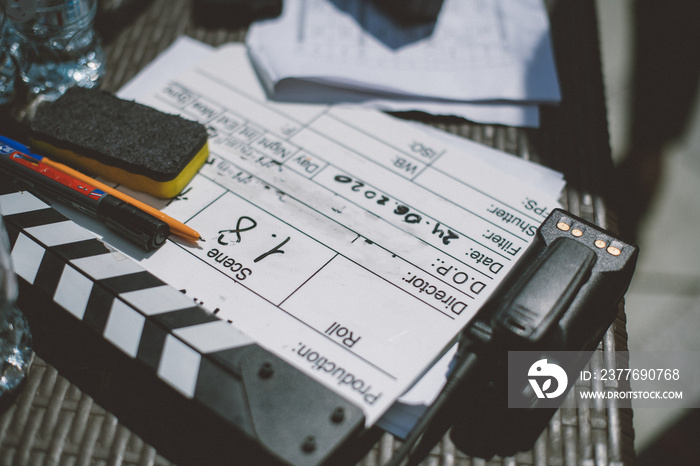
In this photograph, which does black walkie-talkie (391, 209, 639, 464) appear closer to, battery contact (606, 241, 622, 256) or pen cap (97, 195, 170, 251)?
battery contact (606, 241, 622, 256)

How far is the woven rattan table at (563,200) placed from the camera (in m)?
0.37

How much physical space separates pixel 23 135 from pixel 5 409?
0.91ft

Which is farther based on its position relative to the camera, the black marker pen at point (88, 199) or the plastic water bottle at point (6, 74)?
the plastic water bottle at point (6, 74)

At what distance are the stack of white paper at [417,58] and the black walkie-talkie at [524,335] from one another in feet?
0.83

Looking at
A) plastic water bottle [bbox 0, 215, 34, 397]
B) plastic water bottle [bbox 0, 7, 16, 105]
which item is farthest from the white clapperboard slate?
plastic water bottle [bbox 0, 7, 16, 105]

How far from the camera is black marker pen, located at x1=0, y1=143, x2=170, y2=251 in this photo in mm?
441

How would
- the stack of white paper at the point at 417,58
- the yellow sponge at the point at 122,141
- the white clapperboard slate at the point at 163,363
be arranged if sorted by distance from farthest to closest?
the stack of white paper at the point at 417,58
the yellow sponge at the point at 122,141
the white clapperboard slate at the point at 163,363

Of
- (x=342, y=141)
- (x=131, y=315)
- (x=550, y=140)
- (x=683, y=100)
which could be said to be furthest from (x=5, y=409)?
(x=683, y=100)

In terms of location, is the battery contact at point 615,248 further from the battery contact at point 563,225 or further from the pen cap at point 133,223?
the pen cap at point 133,223

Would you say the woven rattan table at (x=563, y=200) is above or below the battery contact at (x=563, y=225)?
below

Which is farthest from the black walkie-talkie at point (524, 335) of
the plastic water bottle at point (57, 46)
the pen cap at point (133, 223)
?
the plastic water bottle at point (57, 46)

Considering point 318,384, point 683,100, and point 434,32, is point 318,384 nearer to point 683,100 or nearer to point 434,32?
point 434,32

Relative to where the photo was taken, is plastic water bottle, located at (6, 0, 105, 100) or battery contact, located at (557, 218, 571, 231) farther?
plastic water bottle, located at (6, 0, 105, 100)

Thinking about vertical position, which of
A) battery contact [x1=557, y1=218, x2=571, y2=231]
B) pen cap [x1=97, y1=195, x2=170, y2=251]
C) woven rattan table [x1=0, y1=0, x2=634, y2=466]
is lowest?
woven rattan table [x1=0, y1=0, x2=634, y2=466]
